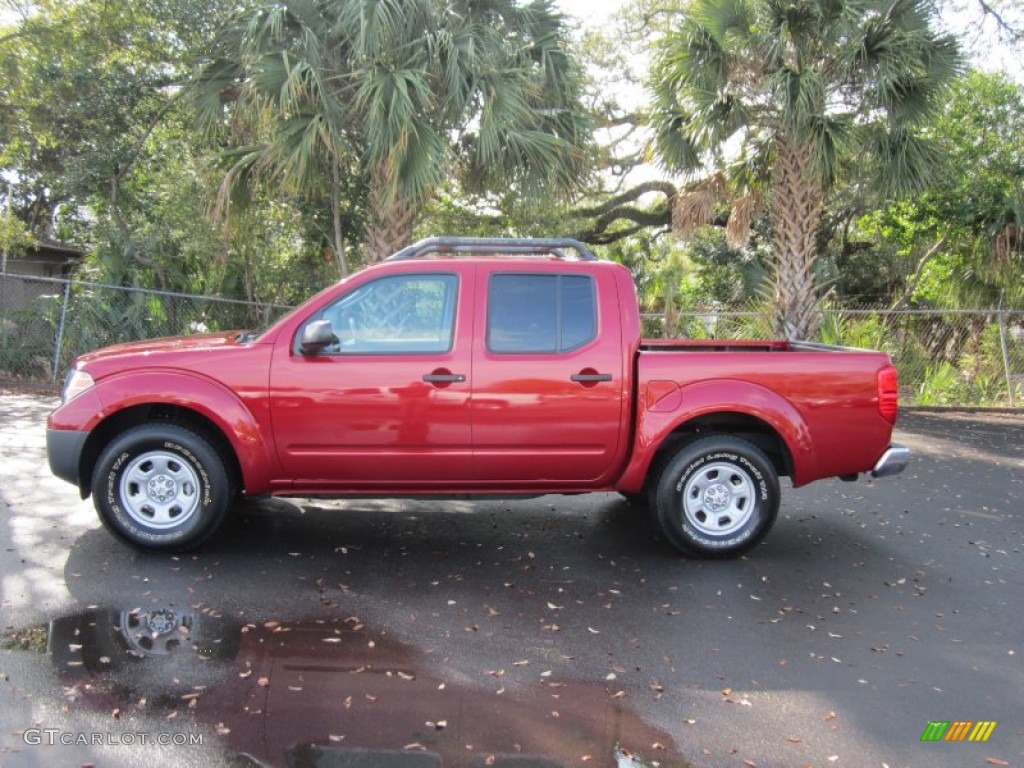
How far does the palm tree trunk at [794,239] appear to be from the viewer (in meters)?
12.3

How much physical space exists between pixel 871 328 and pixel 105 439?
12.6m

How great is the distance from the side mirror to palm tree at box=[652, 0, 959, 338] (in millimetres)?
8506

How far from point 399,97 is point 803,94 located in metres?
5.49

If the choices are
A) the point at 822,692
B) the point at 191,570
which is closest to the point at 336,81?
the point at 191,570

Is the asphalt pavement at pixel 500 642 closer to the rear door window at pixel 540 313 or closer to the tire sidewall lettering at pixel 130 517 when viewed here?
the tire sidewall lettering at pixel 130 517

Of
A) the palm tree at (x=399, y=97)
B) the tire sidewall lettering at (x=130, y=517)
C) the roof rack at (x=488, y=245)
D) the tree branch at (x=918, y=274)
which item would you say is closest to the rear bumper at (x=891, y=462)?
the roof rack at (x=488, y=245)

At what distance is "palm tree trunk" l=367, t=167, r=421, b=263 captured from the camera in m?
10.8

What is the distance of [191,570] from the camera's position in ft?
15.8

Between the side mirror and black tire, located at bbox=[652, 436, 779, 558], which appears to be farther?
black tire, located at bbox=[652, 436, 779, 558]

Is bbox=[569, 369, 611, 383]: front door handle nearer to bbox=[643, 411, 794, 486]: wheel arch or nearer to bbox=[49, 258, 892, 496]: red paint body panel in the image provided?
bbox=[49, 258, 892, 496]: red paint body panel

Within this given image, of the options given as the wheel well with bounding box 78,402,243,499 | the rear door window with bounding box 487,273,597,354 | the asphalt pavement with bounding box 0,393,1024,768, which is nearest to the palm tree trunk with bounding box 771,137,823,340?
the asphalt pavement with bounding box 0,393,1024,768

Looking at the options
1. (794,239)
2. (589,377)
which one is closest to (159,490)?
(589,377)

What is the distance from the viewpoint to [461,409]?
500 cm

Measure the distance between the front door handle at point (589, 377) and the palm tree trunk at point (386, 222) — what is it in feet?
20.8
